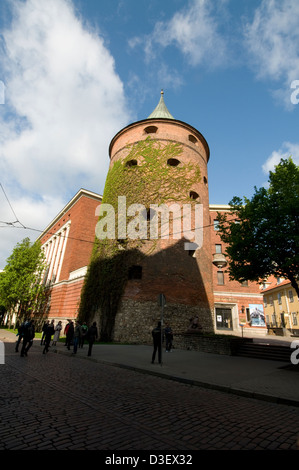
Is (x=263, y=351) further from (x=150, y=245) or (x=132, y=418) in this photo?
(x=132, y=418)

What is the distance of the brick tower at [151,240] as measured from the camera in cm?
1783

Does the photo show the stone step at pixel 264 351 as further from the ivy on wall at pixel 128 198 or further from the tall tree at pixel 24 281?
the tall tree at pixel 24 281

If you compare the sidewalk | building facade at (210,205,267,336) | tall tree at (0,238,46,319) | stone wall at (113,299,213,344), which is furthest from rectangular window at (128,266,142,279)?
tall tree at (0,238,46,319)

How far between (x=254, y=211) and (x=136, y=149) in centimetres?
1330

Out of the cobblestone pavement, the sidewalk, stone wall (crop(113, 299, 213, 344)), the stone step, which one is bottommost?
the cobblestone pavement

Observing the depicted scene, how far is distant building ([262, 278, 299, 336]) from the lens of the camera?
33.4m

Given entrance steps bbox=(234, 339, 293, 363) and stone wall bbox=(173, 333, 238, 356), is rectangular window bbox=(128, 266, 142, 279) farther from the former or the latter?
entrance steps bbox=(234, 339, 293, 363)

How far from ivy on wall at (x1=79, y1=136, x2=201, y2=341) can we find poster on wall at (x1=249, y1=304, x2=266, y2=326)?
1522 cm

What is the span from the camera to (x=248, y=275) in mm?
12461

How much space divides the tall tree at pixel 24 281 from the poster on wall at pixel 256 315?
24546 millimetres

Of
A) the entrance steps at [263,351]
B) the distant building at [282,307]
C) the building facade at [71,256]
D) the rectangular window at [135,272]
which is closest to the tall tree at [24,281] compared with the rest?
the building facade at [71,256]

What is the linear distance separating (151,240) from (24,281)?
68.9ft

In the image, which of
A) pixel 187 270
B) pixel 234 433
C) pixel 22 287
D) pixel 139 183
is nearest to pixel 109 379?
pixel 234 433

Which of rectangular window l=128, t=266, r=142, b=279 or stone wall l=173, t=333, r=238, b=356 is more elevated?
rectangular window l=128, t=266, r=142, b=279
